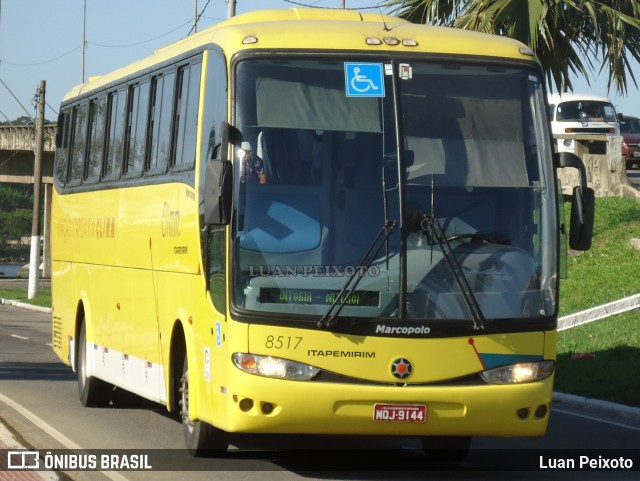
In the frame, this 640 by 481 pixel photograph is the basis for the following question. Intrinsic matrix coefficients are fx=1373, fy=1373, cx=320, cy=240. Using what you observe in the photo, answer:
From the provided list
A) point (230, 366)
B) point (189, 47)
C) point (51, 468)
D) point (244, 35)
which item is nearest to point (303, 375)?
point (230, 366)

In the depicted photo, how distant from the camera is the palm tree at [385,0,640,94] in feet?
74.0

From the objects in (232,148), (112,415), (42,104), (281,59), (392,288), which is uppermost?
(42,104)

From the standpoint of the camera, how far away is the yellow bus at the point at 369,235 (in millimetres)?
9375

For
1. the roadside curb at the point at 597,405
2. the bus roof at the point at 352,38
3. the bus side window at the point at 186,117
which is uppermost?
the bus roof at the point at 352,38

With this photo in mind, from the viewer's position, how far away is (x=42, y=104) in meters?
48.1

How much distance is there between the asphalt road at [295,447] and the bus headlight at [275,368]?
86 cm

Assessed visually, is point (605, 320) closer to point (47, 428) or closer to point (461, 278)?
point (47, 428)

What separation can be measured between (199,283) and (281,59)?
70.7 inches

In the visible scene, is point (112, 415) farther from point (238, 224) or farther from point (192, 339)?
point (238, 224)

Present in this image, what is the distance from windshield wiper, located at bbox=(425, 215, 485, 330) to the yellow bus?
10mm

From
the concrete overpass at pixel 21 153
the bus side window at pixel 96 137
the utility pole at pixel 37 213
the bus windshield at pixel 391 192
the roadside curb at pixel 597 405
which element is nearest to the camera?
the bus windshield at pixel 391 192

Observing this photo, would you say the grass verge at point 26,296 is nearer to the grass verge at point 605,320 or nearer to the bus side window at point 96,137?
the grass verge at point 605,320

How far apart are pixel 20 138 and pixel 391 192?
169ft

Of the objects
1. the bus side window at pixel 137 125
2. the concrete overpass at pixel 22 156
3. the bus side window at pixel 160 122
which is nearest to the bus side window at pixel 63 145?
the bus side window at pixel 137 125
